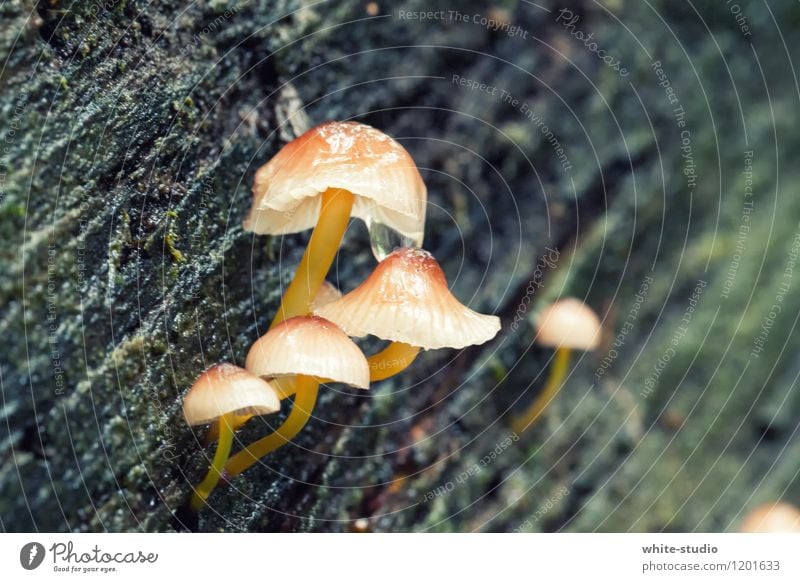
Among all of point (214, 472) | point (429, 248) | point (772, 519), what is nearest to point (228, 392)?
point (214, 472)

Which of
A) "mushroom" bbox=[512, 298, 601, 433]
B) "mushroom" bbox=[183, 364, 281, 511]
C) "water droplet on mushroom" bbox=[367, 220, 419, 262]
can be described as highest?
"mushroom" bbox=[512, 298, 601, 433]

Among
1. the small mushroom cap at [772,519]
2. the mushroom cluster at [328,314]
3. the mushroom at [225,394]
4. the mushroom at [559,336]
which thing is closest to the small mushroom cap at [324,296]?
the mushroom cluster at [328,314]

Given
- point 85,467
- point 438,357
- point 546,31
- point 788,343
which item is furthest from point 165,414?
point 788,343

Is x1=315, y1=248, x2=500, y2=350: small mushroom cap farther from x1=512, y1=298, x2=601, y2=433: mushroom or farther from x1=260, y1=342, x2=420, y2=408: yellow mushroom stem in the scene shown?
x1=512, y1=298, x2=601, y2=433: mushroom
